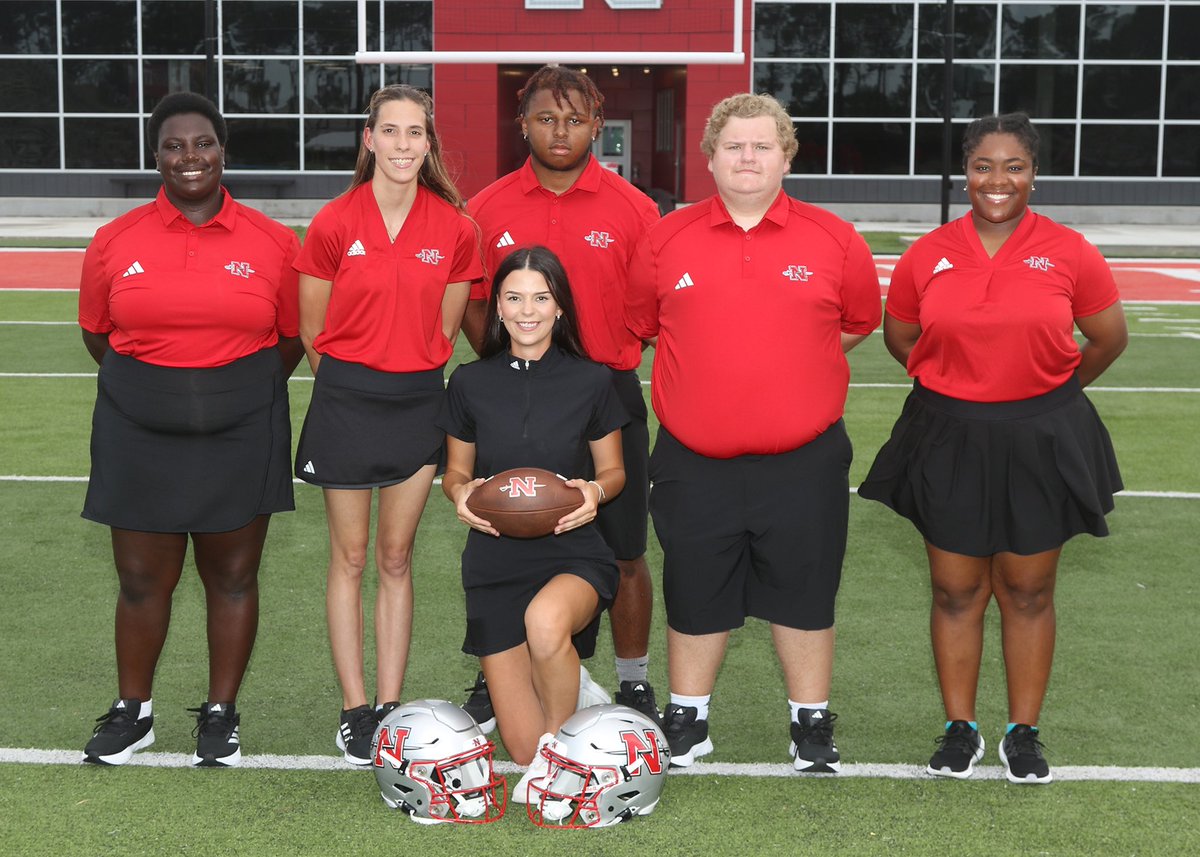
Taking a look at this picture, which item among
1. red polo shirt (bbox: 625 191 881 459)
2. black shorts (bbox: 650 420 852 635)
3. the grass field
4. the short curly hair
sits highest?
the short curly hair

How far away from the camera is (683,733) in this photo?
463 cm

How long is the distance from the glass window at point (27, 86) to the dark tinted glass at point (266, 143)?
432 centimetres

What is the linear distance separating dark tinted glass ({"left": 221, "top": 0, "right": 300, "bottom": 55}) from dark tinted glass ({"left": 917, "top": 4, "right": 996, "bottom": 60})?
13.8 m

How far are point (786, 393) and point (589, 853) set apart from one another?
4.64ft

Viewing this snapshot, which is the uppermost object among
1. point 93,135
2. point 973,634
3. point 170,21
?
point 170,21

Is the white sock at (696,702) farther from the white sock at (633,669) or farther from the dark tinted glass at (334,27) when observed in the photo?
the dark tinted glass at (334,27)

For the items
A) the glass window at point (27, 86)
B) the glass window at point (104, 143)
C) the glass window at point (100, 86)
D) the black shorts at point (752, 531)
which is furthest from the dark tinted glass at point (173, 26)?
the black shorts at point (752, 531)

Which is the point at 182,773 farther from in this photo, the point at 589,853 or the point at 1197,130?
the point at 1197,130

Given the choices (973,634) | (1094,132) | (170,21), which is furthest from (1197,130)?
(973,634)

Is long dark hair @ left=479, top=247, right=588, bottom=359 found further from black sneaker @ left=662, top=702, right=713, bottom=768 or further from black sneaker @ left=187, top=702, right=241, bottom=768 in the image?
black sneaker @ left=187, top=702, right=241, bottom=768

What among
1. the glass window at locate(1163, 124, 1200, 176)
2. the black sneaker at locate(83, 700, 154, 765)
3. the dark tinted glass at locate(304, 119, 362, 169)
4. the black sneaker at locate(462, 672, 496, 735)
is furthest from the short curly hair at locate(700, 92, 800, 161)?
the glass window at locate(1163, 124, 1200, 176)

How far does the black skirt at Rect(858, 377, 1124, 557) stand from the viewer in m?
4.32

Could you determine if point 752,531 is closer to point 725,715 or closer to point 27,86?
point 725,715

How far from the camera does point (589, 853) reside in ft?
13.1
